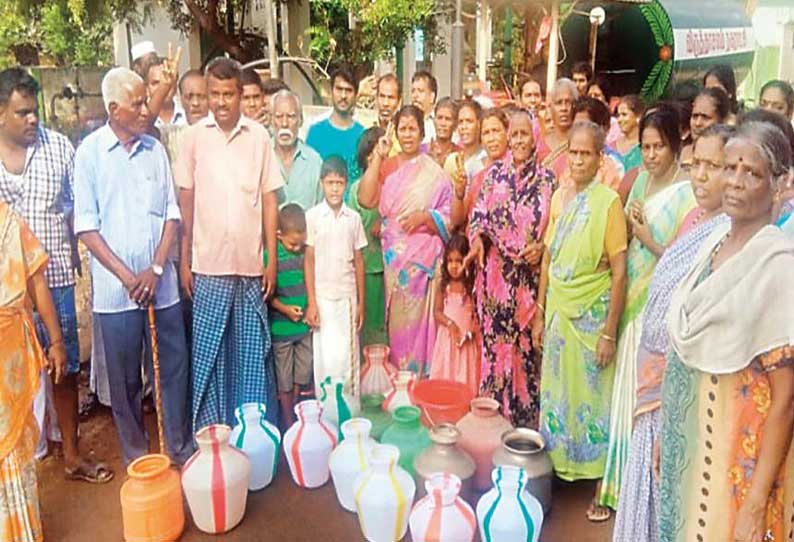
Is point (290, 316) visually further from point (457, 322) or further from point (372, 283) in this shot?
point (457, 322)

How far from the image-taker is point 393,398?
11.9 ft

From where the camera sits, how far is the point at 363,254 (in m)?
3.80

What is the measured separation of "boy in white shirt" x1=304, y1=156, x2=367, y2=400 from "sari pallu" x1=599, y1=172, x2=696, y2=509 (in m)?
1.22

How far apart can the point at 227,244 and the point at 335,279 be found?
518 millimetres

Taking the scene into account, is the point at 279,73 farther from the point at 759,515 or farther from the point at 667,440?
the point at 759,515

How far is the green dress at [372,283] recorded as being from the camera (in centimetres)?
380

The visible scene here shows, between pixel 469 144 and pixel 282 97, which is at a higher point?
pixel 282 97

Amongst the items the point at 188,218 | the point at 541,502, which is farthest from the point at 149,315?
the point at 541,502

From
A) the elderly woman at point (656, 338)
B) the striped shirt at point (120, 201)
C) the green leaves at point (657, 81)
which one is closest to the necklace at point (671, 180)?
the elderly woman at point (656, 338)

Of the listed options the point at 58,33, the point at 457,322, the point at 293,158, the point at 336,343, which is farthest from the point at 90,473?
the point at 58,33

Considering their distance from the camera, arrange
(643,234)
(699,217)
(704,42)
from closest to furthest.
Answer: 1. (699,217)
2. (643,234)
3. (704,42)

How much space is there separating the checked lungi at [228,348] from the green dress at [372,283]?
0.54m

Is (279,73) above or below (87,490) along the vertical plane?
above

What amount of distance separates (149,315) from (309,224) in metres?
0.81
